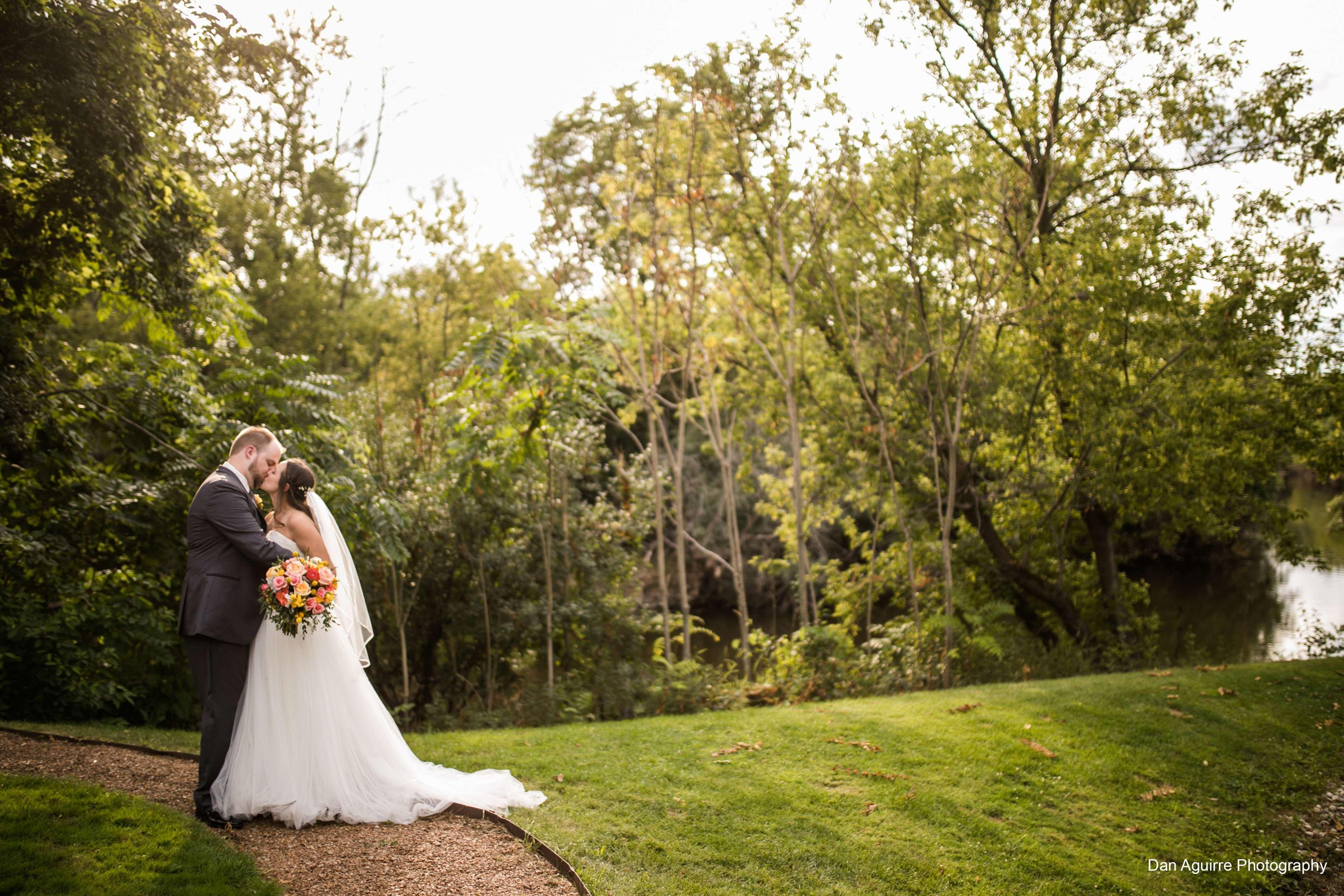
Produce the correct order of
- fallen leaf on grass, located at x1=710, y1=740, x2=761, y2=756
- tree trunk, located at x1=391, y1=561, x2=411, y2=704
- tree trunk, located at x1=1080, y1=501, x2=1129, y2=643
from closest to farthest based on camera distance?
1. fallen leaf on grass, located at x1=710, y1=740, x2=761, y2=756
2. tree trunk, located at x1=391, y1=561, x2=411, y2=704
3. tree trunk, located at x1=1080, y1=501, x2=1129, y2=643

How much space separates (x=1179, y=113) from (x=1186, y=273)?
2.15m

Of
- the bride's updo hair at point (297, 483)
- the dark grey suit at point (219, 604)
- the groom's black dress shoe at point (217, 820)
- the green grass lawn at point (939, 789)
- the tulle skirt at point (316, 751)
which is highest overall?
the bride's updo hair at point (297, 483)

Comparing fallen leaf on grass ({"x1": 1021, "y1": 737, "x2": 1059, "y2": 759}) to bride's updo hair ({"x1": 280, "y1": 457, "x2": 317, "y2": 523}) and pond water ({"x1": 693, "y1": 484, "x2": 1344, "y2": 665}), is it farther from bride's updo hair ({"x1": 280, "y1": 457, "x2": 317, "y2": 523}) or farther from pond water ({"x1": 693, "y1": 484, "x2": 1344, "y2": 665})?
pond water ({"x1": 693, "y1": 484, "x2": 1344, "y2": 665})

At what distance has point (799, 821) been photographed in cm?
556

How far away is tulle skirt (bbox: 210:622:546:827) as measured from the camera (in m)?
4.79

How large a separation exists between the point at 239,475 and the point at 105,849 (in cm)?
197

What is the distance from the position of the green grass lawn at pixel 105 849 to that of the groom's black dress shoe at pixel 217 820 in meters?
0.07

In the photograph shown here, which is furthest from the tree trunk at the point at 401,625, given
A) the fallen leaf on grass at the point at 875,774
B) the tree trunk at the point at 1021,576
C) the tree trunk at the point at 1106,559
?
the tree trunk at the point at 1106,559

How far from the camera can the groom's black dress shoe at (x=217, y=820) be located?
469cm

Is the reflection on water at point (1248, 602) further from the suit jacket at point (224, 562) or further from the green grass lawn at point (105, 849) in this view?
the green grass lawn at point (105, 849)

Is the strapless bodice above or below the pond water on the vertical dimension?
above

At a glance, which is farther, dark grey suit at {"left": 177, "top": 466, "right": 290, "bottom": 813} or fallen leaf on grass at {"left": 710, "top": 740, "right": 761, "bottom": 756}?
fallen leaf on grass at {"left": 710, "top": 740, "right": 761, "bottom": 756}

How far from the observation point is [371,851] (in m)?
4.54

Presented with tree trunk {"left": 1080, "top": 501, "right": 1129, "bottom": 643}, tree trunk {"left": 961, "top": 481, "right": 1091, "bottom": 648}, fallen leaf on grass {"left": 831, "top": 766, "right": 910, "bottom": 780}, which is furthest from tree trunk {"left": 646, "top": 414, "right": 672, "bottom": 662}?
tree trunk {"left": 1080, "top": 501, "right": 1129, "bottom": 643}
